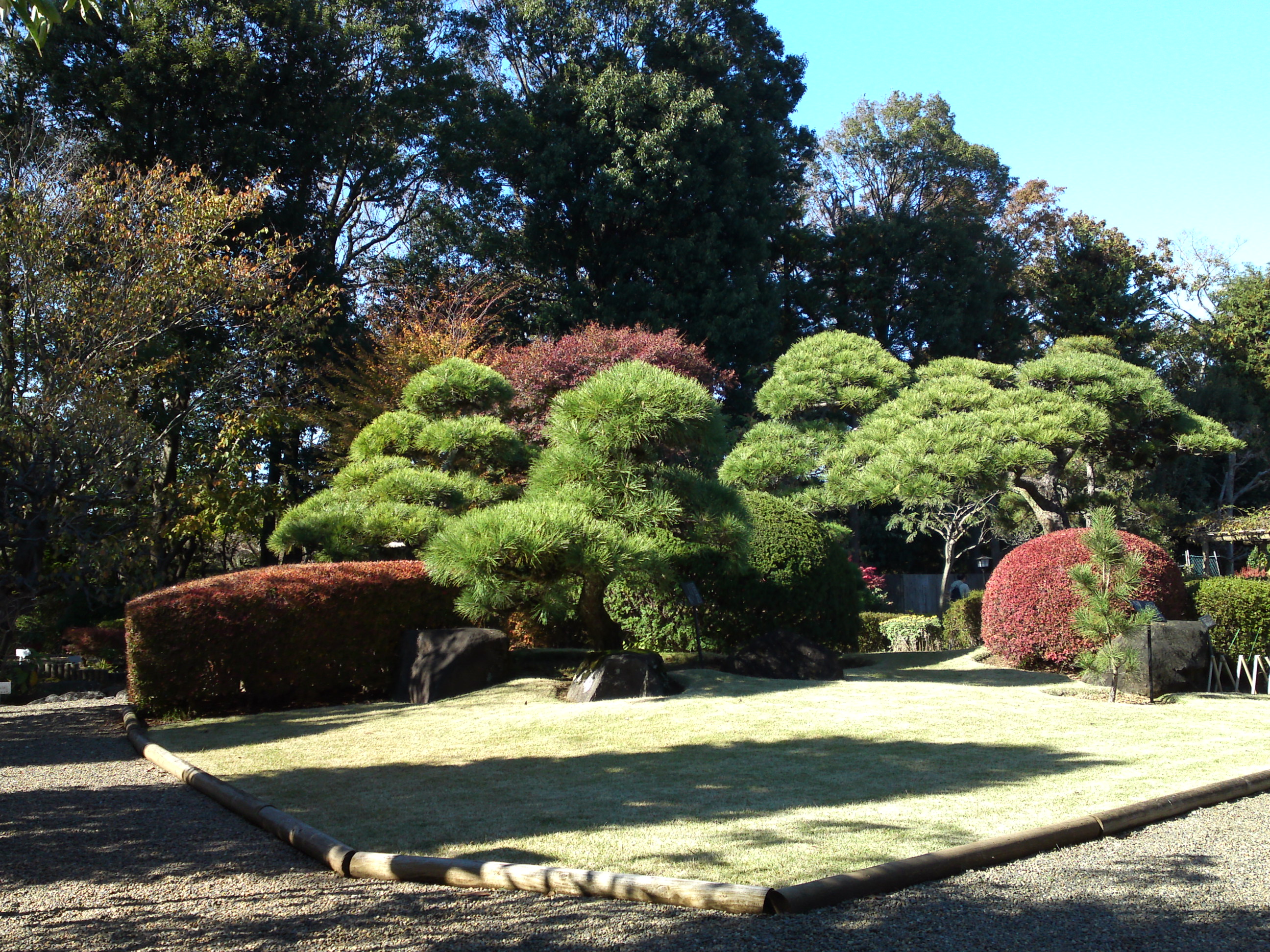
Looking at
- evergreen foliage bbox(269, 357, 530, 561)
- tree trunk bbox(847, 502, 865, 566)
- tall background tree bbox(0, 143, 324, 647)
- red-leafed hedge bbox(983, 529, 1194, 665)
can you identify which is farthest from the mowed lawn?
tree trunk bbox(847, 502, 865, 566)

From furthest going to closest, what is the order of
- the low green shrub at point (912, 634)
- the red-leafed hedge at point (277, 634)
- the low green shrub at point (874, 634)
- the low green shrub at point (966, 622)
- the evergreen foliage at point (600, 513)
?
the low green shrub at point (912, 634) → the low green shrub at point (874, 634) → the low green shrub at point (966, 622) → the red-leafed hedge at point (277, 634) → the evergreen foliage at point (600, 513)

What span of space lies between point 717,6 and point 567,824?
22370mm

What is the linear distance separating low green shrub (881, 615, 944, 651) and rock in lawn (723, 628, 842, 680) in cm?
614

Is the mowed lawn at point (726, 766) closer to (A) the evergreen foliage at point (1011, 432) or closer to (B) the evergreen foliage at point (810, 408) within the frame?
(A) the evergreen foliage at point (1011, 432)

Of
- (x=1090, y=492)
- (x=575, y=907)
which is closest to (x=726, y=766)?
(x=575, y=907)

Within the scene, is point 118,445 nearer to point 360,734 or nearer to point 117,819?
point 360,734

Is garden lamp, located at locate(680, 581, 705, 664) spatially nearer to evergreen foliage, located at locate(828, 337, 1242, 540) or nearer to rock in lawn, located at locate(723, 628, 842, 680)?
rock in lawn, located at locate(723, 628, 842, 680)

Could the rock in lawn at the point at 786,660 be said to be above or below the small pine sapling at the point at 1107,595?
below

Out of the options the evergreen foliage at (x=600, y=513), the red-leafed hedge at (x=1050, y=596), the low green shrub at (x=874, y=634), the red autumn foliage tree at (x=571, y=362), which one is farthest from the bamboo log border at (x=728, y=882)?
the red autumn foliage tree at (x=571, y=362)

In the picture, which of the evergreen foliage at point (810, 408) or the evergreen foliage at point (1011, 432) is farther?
the evergreen foliage at point (810, 408)

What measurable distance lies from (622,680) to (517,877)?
456 centimetres

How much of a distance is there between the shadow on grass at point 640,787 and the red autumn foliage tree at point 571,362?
30.9 ft

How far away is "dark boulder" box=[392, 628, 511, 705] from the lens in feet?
30.1

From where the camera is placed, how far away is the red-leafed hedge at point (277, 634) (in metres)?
8.79
